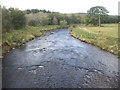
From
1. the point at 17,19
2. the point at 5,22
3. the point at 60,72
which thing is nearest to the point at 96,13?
the point at 17,19

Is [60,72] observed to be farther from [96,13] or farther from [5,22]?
[96,13]

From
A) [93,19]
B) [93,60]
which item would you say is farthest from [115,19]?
[93,60]

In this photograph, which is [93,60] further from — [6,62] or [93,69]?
[6,62]

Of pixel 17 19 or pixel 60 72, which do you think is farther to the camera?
pixel 17 19

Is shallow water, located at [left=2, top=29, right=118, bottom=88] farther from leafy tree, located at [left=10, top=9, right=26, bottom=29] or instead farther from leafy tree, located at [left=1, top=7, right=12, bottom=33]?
leafy tree, located at [left=10, top=9, right=26, bottom=29]

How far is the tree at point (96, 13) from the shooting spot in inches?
2589

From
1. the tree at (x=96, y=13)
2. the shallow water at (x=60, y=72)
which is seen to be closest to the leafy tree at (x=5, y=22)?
the shallow water at (x=60, y=72)

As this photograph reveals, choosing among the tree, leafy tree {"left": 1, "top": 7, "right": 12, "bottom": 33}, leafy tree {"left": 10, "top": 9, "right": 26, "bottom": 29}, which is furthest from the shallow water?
the tree

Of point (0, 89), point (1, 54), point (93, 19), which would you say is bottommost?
point (0, 89)

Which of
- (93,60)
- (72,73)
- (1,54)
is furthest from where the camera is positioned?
(1,54)

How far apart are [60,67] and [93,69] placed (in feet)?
12.3

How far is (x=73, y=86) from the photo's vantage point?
11.2m

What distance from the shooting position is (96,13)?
221ft

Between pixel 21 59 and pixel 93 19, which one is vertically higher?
pixel 93 19
